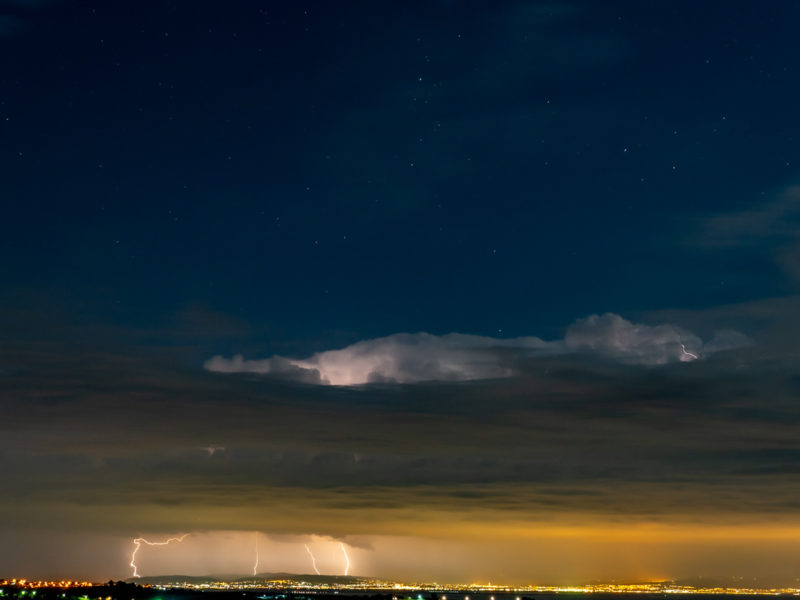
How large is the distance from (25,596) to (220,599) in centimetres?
3922

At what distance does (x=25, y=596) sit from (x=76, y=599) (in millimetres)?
9929

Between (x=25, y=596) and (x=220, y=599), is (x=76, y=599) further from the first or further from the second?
(x=220, y=599)

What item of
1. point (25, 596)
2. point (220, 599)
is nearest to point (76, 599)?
point (25, 596)

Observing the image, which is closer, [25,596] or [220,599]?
[25,596]

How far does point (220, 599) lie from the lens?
19962 centimetres

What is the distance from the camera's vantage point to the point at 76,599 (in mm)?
189125

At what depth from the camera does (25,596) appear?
18438 cm

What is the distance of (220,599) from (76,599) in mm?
29399
